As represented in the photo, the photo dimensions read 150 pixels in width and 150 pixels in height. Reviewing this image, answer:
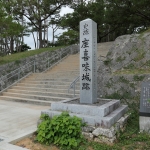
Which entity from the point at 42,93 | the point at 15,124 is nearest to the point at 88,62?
the point at 15,124

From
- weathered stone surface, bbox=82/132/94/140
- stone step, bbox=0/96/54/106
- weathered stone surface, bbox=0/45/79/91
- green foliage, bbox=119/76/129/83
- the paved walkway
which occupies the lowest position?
the paved walkway

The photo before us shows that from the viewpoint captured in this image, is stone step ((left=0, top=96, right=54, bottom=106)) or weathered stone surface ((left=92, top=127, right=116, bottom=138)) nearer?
weathered stone surface ((left=92, top=127, right=116, bottom=138))

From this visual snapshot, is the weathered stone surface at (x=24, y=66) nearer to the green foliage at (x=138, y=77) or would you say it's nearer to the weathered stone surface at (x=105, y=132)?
the green foliage at (x=138, y=77)

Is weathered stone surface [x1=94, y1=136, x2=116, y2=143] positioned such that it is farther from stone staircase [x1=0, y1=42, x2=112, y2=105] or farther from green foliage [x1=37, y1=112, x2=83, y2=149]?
stone staircase [x1=0, y1=42, x2=112, y2=105]

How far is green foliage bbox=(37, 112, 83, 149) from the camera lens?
3680mm

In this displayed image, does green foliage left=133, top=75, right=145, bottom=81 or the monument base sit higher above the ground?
green foliage left=133, top=75, right=145, bottom=81

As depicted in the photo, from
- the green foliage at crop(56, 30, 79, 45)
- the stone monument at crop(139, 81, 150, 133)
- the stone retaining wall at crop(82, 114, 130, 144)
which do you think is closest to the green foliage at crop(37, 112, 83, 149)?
the stone retaining wall at crop(82, 114, 130, 144)

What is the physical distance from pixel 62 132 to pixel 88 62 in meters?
2.09

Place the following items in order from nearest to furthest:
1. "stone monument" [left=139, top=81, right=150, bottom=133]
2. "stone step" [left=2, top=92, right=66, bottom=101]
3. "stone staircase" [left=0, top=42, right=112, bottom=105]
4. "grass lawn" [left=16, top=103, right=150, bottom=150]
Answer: "grass lawn" [left=16, top=103, right=150, bottom=150] < "stone monument" [left=139, top=81, right=150, bottom=133] < "stone step" [left=2, top=92, right=66, bottom=101] < "stone staircase" [left=0, top=42, right=112, bottom=105]

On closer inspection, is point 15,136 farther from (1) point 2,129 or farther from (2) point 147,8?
(2) point 147,8

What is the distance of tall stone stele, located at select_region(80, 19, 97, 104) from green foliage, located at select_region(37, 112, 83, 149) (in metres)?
1.15

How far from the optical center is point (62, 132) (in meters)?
3.77

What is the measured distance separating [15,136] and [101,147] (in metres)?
1.91

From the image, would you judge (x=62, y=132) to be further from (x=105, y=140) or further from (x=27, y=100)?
(x=27, y=100)
